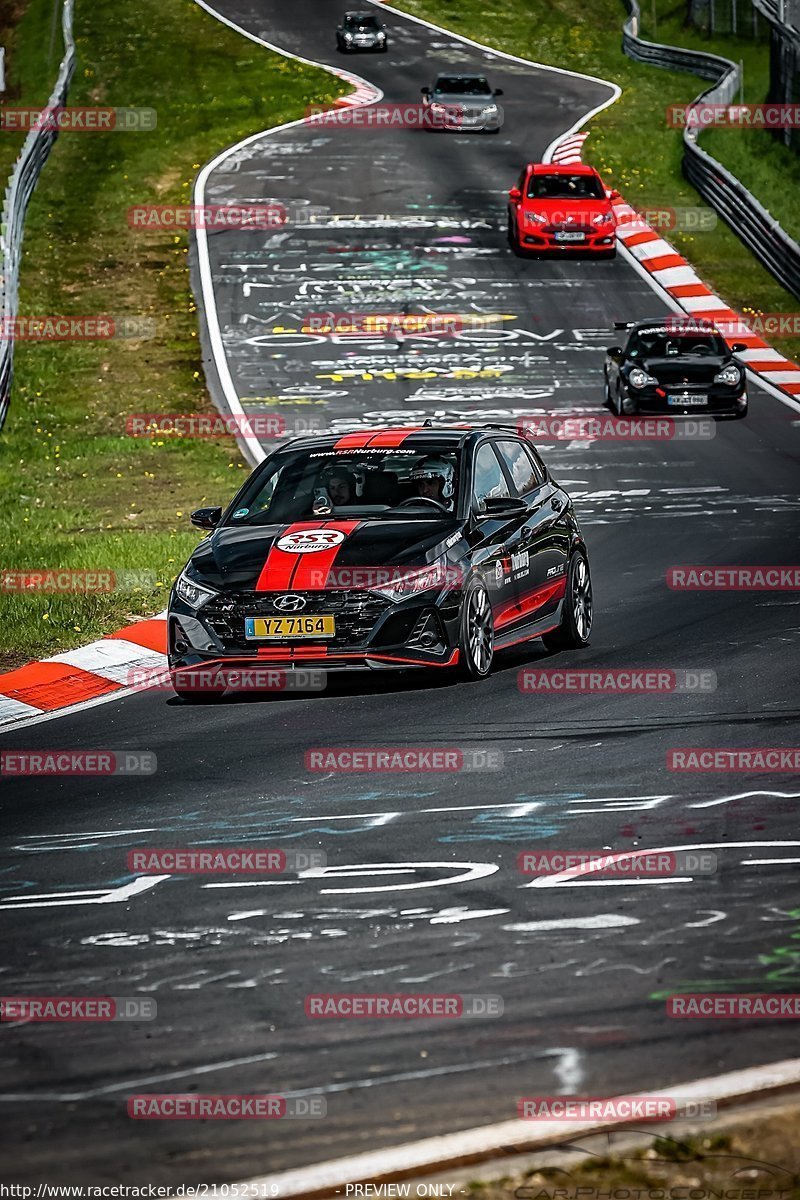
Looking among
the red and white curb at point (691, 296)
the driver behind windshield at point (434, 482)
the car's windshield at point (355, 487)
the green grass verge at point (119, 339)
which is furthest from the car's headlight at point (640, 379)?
the driver behind windshield at point (434, 482)

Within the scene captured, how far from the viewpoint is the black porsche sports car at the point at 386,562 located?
11.7m

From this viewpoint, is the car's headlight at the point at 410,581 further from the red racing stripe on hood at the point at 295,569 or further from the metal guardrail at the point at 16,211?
the metal guardrail at the point at 16,211

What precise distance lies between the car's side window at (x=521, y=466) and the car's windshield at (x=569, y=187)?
913 inches

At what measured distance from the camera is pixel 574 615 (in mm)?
13531

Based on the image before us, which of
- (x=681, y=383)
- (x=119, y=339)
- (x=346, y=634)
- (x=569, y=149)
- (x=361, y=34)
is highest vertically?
(x=361, y=34)

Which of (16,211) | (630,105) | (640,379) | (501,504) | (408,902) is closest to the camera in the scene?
(408,902)

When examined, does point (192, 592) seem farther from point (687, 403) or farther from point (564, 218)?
point (564, 218)

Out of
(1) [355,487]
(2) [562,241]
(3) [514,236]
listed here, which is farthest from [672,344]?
(1) [355,487]

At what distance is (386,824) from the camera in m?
8.67

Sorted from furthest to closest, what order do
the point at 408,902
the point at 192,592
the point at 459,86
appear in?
the point at 459,86
the point at 192,592
the point at 408,902

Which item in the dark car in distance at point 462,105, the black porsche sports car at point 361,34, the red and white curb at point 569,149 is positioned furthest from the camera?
the black porsche sports car at point 361,34

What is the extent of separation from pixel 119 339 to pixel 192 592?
2030 centimetres

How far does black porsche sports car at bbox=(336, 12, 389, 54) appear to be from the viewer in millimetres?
58094

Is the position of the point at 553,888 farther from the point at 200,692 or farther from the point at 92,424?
the point at 92,424
